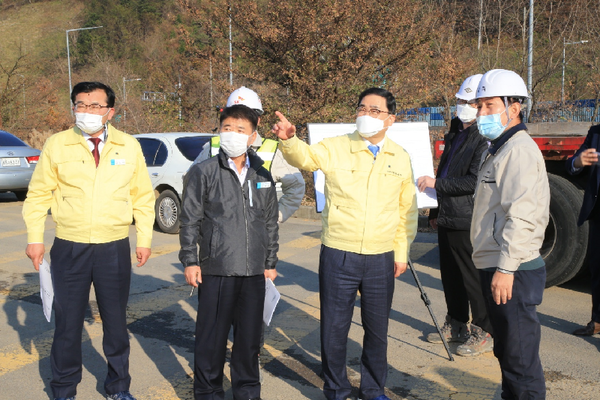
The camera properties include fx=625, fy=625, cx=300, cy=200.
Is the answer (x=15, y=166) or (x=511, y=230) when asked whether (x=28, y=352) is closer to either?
(x=511, y=230)

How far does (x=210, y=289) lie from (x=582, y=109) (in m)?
17.9

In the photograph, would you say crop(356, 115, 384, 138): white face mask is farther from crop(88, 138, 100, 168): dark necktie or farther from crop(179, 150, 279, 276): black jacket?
crop(88, 138, 100, 168): dark necktie

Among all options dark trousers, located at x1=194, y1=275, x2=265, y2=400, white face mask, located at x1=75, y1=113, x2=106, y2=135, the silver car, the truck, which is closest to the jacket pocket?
dark trousers, located at x1=194, y1=275, x2=265, y2=400

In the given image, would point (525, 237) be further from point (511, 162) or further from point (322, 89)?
point (322, 89)

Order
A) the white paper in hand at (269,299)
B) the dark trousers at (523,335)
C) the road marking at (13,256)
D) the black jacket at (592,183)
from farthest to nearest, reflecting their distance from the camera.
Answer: the road marking at (13,256)
the black jacket at (592,183)
the white paper in hand at (269,299)
the dark trousers at (523,335)

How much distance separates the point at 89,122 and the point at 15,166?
1057 centimetres

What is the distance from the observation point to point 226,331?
3.76 metres

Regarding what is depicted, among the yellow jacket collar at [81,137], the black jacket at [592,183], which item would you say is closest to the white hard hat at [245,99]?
the yellow jacket collar at [81,137]

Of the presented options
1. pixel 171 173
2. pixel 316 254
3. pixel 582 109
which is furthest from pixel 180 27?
pixel 582 109

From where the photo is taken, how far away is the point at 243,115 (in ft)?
12.5

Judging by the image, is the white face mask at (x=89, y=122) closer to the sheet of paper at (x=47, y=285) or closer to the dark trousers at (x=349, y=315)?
the sheet of paper at (x=47, y=285)

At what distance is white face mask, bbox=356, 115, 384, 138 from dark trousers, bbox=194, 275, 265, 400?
1094 millimetres

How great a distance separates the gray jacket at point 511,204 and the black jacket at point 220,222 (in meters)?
1.28

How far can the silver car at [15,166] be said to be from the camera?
13.1m
